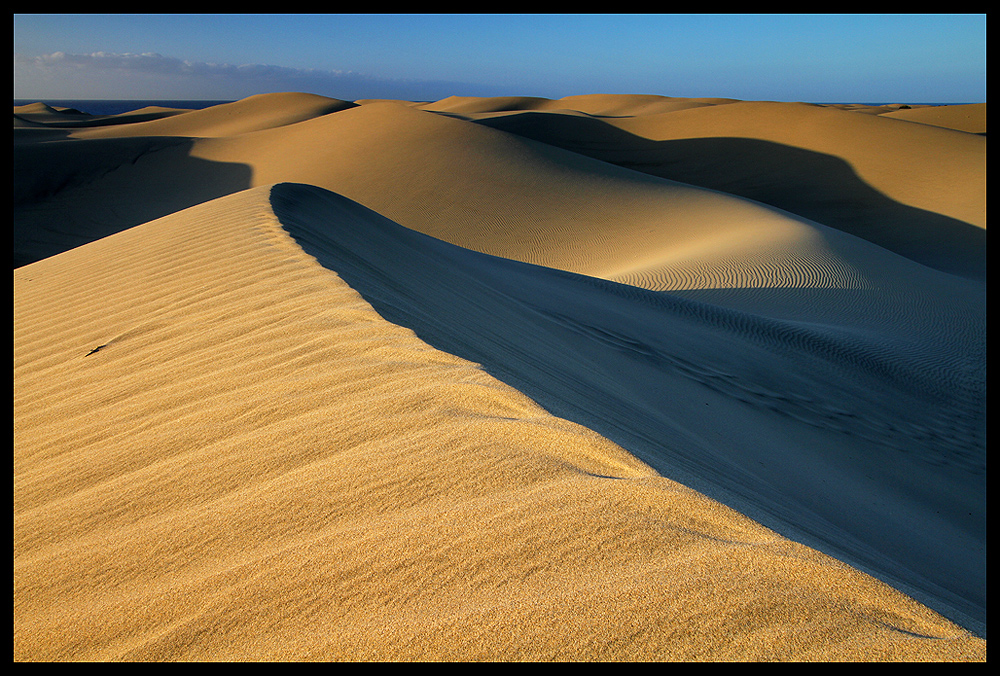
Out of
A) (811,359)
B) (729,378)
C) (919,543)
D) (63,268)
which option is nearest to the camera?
(919,543)

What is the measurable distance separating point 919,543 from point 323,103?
59.0 m

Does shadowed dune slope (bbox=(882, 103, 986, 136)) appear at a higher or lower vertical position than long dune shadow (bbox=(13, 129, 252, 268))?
higher

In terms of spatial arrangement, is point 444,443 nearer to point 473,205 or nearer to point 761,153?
point 473,205

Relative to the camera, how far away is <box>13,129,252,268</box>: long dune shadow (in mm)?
16625

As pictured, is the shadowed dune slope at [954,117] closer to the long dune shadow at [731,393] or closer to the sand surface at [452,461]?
the sand surface at [452,461]

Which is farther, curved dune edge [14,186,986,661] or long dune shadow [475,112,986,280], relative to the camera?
long dune shadow [475,112,986,280]

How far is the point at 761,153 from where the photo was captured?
93.8 ft

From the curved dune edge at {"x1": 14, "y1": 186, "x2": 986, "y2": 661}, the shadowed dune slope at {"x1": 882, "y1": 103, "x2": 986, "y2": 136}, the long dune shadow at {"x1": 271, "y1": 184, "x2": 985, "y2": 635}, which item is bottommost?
the long dune shadow at {"x1": 271, "y1": 184, "x2": 985, "y2": 635}

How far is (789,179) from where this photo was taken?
2620cm

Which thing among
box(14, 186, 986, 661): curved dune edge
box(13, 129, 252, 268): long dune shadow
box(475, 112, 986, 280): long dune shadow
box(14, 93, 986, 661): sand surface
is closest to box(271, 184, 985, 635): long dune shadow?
box(14, 93, 986, 661): sand surface

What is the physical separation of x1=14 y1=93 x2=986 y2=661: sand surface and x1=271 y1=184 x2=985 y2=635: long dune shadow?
0.12ft

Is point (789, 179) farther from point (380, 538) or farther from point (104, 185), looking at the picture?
point (380, 538)

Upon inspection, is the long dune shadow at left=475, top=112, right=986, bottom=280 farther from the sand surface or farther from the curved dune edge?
the curved dune edge

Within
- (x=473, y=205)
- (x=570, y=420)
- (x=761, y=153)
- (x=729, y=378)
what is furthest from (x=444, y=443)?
(x=761, y=153)
